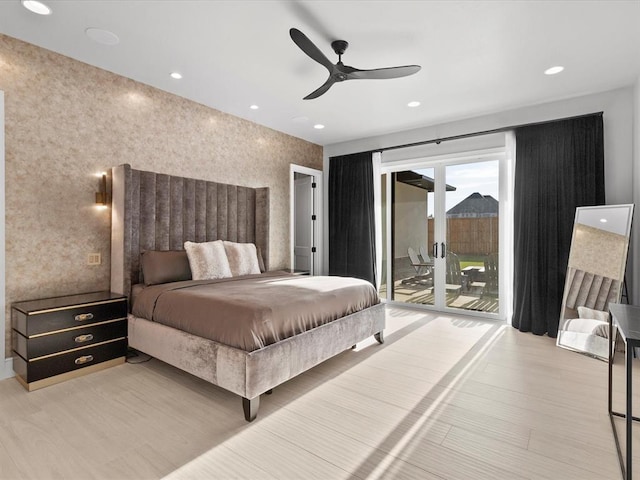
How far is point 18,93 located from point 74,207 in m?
1.01

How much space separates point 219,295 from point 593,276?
3854mm

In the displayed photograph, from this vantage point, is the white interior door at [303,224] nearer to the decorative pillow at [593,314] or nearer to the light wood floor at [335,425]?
the light wood floor at [335,425]

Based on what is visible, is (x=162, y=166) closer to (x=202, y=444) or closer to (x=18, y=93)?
(x=18, y=93)

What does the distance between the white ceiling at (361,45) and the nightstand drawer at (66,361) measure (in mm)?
2616

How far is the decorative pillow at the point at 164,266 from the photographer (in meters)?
3.35

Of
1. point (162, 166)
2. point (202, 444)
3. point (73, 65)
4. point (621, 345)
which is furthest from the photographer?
point (162, 166)

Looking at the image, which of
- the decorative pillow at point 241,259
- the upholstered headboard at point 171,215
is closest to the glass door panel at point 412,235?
the upholstered headboard at point 171,215

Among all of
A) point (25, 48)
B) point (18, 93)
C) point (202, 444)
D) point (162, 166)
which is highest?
point (25, 48)

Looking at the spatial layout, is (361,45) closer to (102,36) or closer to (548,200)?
(102,36)

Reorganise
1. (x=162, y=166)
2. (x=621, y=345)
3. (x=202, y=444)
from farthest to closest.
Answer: (x=162, y=166), (x=621, y=345), (x=202, y=444)

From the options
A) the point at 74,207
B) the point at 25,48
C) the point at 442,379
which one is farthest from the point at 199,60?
the point at 442,379

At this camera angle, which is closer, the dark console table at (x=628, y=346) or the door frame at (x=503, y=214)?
the dark console table at (x=628, y=346)

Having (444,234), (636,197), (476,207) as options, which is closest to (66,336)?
(444,234)

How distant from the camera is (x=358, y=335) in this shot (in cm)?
327
